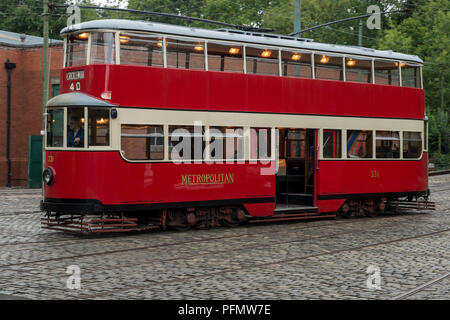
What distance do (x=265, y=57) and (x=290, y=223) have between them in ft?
13.6

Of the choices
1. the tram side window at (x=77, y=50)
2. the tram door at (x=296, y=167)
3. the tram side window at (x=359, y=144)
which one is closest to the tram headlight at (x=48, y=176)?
the tram side window at (x=77, y=50)

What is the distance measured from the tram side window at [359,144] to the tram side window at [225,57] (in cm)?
404

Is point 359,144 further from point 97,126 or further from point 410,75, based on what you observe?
point 97,126

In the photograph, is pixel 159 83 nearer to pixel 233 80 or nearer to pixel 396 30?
pixel 233 80

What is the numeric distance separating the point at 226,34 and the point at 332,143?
4282 millimetres

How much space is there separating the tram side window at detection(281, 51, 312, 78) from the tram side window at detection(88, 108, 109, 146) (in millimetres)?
5117

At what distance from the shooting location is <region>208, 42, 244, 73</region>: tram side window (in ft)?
54.4

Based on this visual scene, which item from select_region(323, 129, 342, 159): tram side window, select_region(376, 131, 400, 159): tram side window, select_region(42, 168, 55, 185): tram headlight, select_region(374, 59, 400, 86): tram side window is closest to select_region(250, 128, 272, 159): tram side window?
select_region(323, 129, 342, 159): tram side window

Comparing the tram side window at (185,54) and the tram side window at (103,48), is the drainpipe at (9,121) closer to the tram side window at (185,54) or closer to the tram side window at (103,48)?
the tram side window at (185,54)

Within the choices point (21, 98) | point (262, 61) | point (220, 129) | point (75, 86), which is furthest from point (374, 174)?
point (21, 98)

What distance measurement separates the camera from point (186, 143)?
52.8 feet

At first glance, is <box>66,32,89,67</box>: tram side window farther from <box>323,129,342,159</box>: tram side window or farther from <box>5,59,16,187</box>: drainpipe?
<box>5,59,16,187</box>: drainpipe

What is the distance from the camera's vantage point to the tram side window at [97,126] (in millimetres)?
14883
